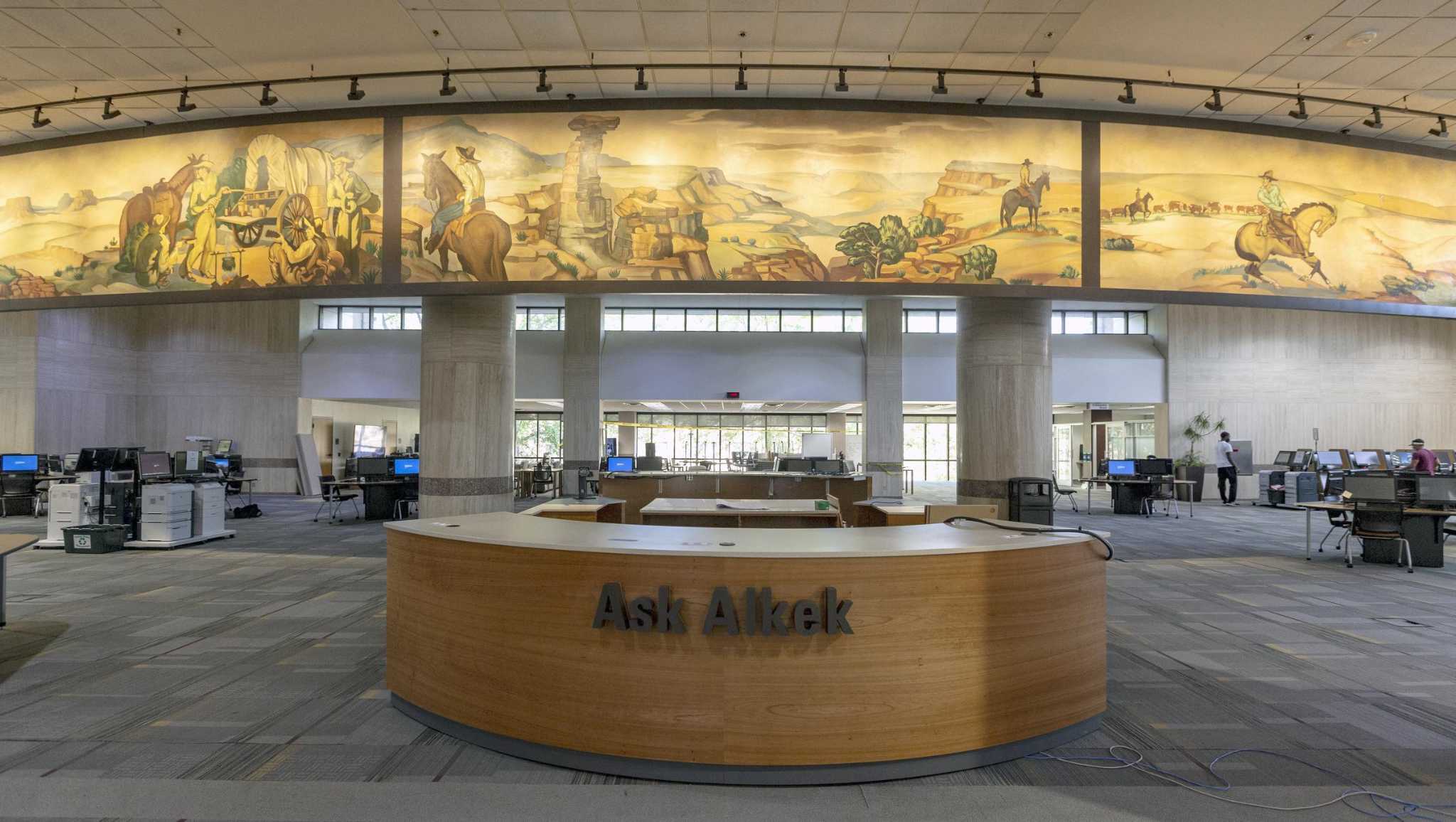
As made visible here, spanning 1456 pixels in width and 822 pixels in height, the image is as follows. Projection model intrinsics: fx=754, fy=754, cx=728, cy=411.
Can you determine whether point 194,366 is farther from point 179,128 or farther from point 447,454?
point 447,454

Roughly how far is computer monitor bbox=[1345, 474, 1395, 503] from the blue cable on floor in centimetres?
770

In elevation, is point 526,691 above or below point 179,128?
below

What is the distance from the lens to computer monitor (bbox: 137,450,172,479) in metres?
10.6

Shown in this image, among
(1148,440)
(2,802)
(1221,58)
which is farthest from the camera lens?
(1148,440)

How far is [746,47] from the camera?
26.9ft

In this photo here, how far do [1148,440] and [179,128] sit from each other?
24620 millimetres

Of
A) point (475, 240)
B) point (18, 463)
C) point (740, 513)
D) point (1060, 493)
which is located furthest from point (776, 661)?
point (18, 463)

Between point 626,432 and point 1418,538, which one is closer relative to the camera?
point 1418,538

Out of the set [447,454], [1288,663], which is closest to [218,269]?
[447,454]

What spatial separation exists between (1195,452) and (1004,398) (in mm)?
13407

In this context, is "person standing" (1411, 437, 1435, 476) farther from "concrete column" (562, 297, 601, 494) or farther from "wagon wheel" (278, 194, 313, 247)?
"wagon wheel" (278, 194, 313, 247)

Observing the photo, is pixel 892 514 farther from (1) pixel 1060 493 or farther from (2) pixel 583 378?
(2) pixel 583 378

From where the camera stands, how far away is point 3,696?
4.28m

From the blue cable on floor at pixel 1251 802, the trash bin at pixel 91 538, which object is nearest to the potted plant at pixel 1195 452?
the blue cable on floor at pixel 1251 802
